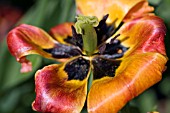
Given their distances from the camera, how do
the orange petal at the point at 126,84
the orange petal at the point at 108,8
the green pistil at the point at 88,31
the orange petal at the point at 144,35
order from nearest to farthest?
the orange petal at the point at 126,84 < the orange petal at the point at 144,35 < the green pistil at the point at 88,31 < the orange petal at the point at 108,8

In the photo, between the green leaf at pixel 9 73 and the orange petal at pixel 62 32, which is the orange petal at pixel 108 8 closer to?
the orange petal at pixel 62 32

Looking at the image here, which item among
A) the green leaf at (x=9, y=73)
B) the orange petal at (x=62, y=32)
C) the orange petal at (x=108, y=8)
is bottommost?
the green leaf at (x=9, y=73)

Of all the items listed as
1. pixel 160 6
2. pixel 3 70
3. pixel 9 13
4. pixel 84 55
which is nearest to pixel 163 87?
pixel 160 6

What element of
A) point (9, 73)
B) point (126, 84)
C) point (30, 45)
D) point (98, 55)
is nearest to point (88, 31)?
point (98, 55)

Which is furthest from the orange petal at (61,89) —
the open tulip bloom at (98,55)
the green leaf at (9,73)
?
the green leaf at (9,73)

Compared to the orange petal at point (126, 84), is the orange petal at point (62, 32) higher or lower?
lower

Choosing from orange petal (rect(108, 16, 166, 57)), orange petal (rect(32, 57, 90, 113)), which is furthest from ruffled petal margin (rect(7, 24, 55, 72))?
orange petal (rect(108, 16, 166, 57))

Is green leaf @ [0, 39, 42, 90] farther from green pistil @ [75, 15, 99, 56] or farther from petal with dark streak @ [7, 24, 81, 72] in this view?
green pistil @ [75, 15, 99, 56]
